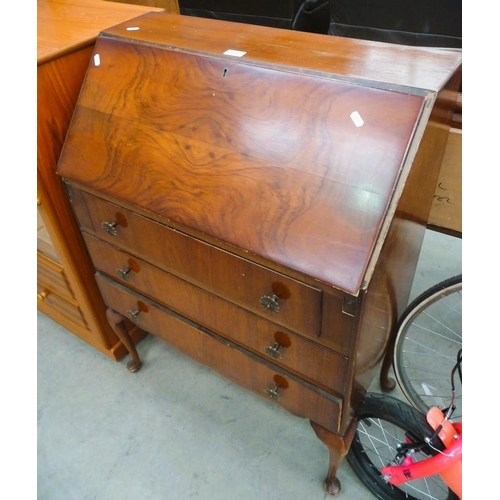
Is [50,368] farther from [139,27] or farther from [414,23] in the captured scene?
[414,23]

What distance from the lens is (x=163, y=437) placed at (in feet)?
4.70

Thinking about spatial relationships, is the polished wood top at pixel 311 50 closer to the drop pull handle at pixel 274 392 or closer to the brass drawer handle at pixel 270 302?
the brass drawer handle at pixel 270 302

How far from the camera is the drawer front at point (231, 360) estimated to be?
40.1 inches

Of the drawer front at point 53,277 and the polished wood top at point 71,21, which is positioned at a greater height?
the polished wood top at point 71,21

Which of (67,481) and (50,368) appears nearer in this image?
(67,481)

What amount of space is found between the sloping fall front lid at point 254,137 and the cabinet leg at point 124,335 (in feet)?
1.71

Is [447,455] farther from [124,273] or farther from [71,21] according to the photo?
[71,21]

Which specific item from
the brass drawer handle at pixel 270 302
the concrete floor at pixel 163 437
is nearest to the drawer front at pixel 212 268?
the brass drawer handle at pixel 270 302
